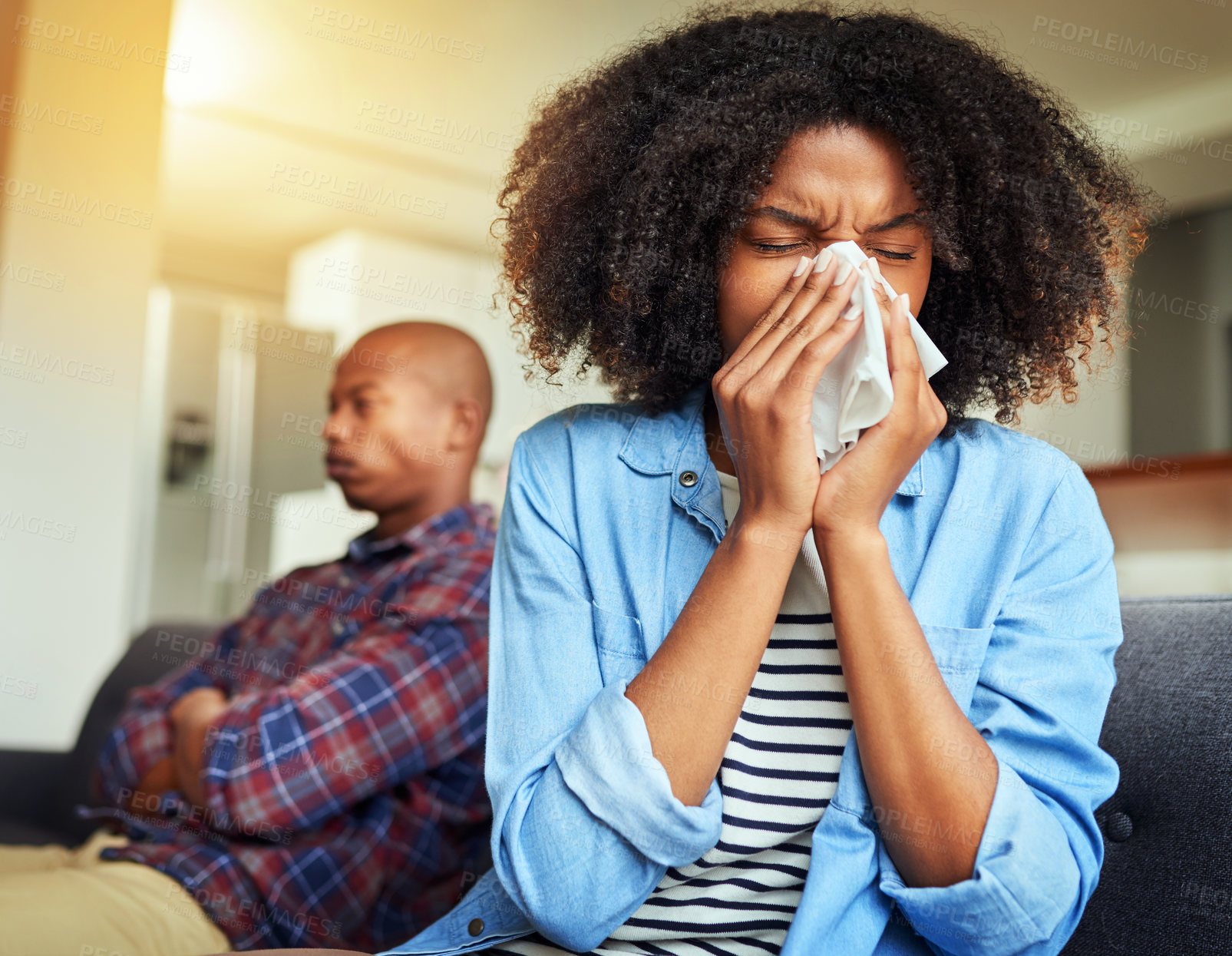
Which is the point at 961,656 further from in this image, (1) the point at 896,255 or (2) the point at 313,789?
(2) the point at 313,789

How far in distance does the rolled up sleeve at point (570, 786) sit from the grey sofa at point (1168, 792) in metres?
0.44

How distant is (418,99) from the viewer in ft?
13.9

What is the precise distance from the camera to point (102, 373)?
3.45 m

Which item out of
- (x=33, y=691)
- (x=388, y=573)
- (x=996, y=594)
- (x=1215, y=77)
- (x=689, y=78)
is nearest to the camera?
(x=996, y=594)

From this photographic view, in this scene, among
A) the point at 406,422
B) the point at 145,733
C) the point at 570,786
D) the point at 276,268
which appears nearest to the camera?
the point at 570,786

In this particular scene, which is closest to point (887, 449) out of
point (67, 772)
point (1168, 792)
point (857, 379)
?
point (857, 379)

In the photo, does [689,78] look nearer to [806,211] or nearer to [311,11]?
[806,211]

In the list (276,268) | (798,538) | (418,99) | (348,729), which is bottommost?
(348,729)

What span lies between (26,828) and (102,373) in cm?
169

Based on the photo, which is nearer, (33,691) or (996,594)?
(996,594)

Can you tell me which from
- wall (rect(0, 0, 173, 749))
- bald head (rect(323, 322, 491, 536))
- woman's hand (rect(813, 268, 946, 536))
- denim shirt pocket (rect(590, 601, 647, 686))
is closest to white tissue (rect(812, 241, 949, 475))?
woman's hand (rect(813, 268, 946, 536))

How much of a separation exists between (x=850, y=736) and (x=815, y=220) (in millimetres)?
443

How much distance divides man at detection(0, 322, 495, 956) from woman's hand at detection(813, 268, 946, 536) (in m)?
0.83

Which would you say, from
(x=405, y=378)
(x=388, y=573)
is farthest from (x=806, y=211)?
(x=405, y=378)
